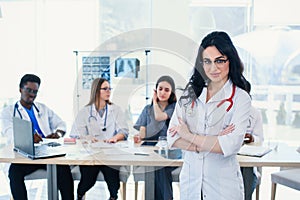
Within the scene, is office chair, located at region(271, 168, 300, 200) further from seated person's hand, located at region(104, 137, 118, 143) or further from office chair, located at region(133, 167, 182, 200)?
seated person's hand, located at region(104, 137, 118, 143)

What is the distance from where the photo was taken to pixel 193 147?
1.67 meters

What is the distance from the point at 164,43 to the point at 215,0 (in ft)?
2.94

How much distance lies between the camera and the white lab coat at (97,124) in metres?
2.98

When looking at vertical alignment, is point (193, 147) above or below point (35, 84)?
below

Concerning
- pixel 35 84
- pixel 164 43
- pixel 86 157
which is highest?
pixel 164 43

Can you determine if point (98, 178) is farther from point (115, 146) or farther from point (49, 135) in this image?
point (49, 135)

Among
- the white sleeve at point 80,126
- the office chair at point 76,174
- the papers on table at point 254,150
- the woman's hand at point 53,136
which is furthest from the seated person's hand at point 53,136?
the papers on table at point 254,150

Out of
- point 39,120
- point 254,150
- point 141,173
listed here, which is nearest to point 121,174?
point 141,173

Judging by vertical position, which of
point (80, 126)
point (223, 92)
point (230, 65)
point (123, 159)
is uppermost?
point (230, 65)

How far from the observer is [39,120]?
3.14m

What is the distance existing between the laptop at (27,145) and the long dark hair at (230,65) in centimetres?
108

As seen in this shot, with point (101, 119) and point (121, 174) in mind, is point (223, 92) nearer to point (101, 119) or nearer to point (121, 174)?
point (121, 174)

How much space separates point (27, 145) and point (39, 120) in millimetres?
860

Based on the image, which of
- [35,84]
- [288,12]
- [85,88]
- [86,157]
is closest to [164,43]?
[85,88]
